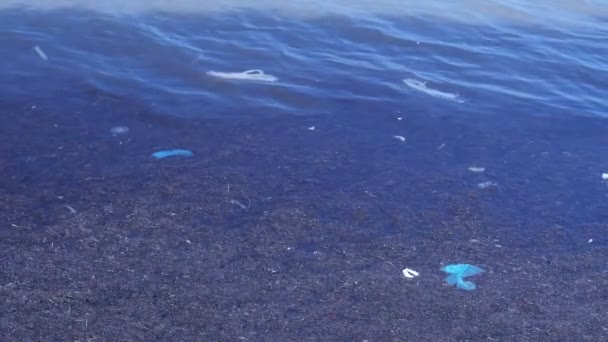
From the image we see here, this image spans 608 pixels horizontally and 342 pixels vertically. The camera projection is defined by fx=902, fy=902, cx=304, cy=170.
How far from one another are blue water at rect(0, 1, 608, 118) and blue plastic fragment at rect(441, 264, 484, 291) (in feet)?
9.17

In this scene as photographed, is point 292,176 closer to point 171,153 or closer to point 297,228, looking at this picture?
point 297,228

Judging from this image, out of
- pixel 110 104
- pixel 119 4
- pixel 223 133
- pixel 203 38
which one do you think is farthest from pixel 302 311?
pixel 119 4

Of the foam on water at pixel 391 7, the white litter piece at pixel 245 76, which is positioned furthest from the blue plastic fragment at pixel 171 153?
the foam on water at pixel 391 7

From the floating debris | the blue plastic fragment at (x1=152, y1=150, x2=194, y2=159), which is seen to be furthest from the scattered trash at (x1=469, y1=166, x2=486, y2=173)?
the blue plastic fragment at (x1=152, y1=150, x2=194, y2=159)

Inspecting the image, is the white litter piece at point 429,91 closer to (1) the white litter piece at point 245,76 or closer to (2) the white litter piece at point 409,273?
(1) the white litter piece at point 245,76

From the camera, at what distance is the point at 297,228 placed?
607 centimetres

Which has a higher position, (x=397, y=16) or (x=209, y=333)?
(x=397, y=16)

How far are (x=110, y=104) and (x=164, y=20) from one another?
2.86 meters

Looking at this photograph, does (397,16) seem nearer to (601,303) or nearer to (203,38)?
(203,38)

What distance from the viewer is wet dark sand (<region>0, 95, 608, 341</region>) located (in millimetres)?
5039

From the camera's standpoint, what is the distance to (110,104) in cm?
789

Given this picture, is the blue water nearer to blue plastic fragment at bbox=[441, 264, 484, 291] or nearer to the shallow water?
the shallow water

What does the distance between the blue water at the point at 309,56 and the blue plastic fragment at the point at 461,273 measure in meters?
2.79

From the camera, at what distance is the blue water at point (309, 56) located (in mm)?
8398
